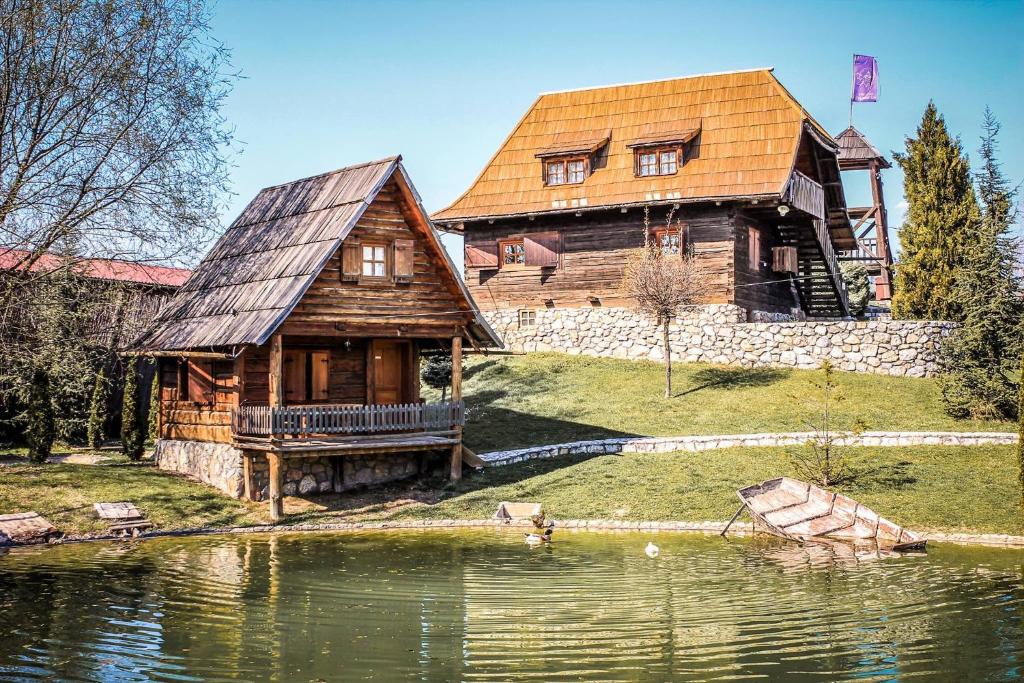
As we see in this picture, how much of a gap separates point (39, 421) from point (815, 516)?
19.8 metres

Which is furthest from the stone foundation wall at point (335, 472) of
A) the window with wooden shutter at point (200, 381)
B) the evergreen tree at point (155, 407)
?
the evergreen tree at point (155, 407)

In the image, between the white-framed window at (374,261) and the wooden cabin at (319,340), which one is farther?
the white-framed window at (374,261)

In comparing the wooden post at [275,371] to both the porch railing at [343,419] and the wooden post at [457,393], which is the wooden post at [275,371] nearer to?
the porch railing at [343,419]

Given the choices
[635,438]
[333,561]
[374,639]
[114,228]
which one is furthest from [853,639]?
[114,228]

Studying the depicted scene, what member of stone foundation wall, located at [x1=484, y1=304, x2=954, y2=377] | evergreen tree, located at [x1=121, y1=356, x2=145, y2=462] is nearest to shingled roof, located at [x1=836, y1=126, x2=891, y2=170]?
stone foundation wall, located at [x1=484, y1=304, x2=954, y2=377]

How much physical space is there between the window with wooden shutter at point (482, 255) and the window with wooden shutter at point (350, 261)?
59.0ft

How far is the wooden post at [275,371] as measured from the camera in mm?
24922

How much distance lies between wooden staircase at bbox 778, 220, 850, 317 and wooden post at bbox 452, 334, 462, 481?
1945 centimetres

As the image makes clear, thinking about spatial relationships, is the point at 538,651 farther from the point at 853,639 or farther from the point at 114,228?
the point at 114,228

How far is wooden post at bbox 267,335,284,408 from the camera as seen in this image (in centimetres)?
2492

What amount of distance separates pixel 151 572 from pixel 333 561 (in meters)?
3.20

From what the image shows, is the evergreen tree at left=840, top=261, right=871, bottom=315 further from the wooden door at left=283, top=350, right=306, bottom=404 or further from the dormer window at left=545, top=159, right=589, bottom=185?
the wooden door at left=283, top=350, right=306, bottom=404

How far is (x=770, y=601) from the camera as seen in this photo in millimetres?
15258

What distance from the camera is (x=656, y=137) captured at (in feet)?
135
